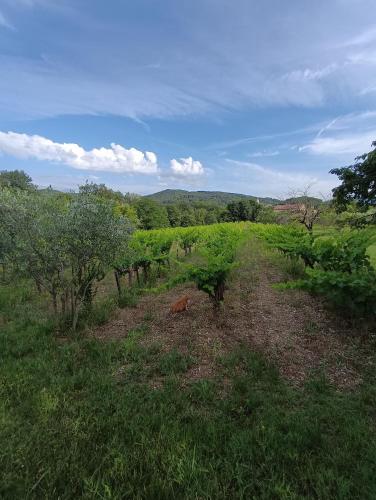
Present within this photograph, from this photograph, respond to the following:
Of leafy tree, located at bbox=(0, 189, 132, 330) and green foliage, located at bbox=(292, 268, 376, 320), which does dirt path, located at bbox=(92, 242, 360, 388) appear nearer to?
green foliage, located at bbox=(292, 268, 376, 320)

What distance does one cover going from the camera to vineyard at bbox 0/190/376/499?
274 centimetres

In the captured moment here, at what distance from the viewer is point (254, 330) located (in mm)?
6266

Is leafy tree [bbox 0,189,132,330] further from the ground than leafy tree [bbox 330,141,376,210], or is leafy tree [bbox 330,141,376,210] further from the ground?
leafy tree [bbox 330,141,376,210]

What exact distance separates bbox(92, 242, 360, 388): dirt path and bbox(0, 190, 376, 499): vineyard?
4 centimetres

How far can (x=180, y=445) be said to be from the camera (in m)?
3.08

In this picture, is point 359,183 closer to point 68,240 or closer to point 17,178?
point 68,240

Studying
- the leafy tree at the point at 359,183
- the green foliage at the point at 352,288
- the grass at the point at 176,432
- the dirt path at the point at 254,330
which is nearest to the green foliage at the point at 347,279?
the green foliage at the point at 352,288

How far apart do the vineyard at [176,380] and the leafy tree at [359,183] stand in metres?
3.66

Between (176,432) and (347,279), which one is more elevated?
(347,279)

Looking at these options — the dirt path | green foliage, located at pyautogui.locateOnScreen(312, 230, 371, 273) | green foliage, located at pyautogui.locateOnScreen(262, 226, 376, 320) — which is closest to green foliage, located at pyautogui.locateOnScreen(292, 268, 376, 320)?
green foliage, located at pyautogui.locateOnScreen(262, 226, 376, 320)

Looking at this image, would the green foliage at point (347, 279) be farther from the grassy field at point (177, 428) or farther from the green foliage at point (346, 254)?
the grassy field at point (177, 428)

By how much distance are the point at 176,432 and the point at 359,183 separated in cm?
1044

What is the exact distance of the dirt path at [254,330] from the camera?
486 centimetres

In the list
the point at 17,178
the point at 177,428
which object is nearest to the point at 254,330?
the point at 177,428
